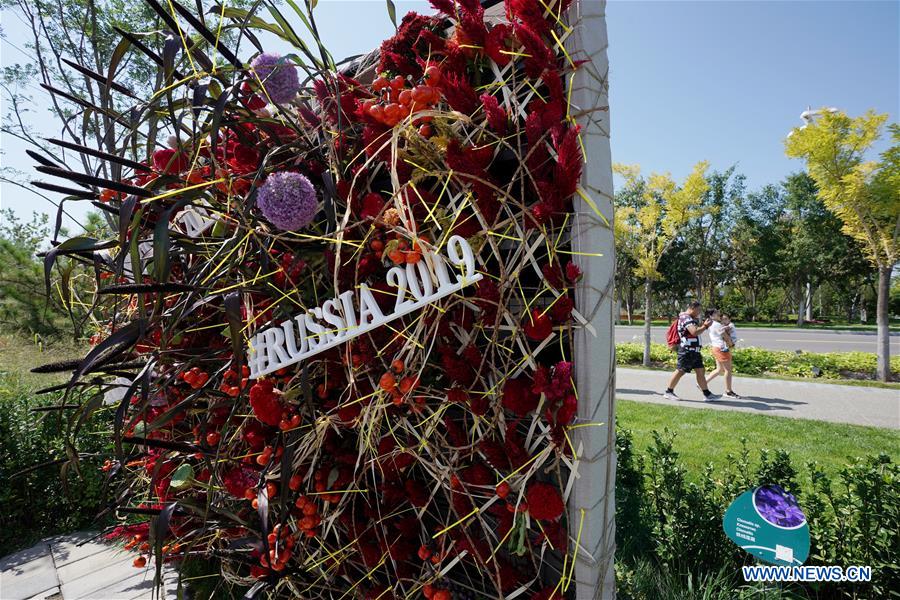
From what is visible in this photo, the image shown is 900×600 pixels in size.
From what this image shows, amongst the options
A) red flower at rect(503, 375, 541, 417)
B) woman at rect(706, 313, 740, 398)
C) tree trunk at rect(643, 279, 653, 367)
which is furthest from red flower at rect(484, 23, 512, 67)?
tree trunk at rect(643, 279, 653, 367)

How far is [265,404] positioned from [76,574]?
253 cm

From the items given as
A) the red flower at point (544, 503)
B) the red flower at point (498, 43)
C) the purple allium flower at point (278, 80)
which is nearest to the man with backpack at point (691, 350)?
the red flower at point (544, 503)

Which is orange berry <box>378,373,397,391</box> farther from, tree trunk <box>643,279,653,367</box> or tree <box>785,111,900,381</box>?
tree <box>785,111,900,381</box>

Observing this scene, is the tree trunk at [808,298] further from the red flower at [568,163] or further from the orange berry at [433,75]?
the orange berry at [433,75]

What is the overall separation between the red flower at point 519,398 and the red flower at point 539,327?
4.7 inches

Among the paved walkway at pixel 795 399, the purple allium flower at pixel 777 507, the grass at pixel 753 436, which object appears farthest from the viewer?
the paved walkway at pixel 795 399

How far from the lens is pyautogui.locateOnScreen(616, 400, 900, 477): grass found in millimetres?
3709

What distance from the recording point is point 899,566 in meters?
1.50

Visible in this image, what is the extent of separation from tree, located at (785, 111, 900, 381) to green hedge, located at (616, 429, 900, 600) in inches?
374

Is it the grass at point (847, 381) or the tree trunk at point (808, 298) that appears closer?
the grass at point (847, 381)

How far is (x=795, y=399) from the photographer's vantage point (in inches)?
246

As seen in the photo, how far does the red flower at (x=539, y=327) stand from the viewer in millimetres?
918

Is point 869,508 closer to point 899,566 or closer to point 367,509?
point 899,566

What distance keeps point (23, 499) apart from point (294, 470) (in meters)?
3.43
